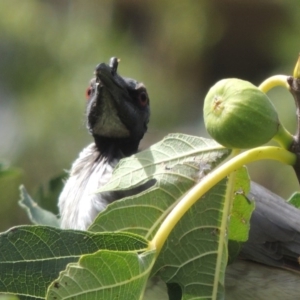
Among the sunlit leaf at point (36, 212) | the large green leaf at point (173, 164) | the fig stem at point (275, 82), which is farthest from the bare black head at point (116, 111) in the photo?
the fig stem at point (275, 82)

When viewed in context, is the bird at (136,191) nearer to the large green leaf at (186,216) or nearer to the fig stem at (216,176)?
the large green leaf at (186,216)

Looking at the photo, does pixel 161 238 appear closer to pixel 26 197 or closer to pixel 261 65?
pixel 26 197

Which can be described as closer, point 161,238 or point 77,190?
point 161,238

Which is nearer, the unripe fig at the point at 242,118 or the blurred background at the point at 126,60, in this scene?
the unripe fig at the point at 242,118

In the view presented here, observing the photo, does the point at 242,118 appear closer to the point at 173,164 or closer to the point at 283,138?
the point at 283,138

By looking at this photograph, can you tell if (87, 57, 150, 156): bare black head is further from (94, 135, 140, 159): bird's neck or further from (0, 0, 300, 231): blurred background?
(0, 0, 300, 231): blurred background

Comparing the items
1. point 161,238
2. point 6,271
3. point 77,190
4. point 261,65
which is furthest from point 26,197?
point 261,65
